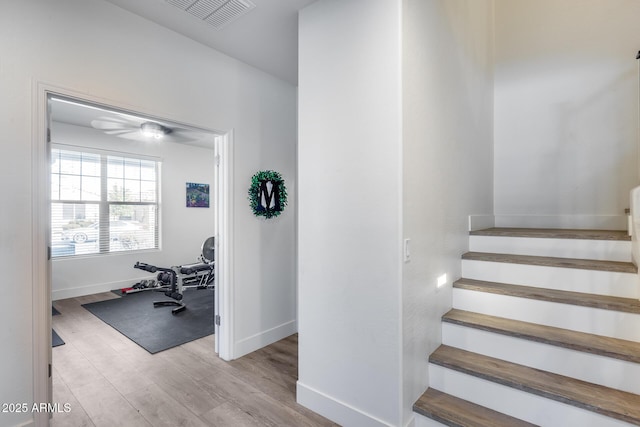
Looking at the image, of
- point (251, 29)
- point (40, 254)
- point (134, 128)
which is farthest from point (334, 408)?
point (134, 128)

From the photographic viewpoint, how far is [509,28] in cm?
353

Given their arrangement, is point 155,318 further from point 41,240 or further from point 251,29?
point 251,29

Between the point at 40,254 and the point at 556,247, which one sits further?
the point at 556,247

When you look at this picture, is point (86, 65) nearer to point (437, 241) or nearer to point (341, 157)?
point (341, 157)

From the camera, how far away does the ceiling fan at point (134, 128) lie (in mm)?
4367

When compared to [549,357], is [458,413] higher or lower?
lower

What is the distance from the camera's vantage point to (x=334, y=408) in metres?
1.98

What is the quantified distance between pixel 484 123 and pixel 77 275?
6.30m

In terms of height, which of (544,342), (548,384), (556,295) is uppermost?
(556,295)

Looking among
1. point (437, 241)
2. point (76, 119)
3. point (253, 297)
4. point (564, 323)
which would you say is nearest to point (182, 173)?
point (76, 119)

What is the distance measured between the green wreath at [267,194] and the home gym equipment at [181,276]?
2.26 m

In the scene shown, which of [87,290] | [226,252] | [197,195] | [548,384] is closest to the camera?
[548,384]

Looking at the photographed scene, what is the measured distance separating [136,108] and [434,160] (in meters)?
2.20

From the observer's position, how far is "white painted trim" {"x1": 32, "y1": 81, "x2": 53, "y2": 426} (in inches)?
70.9
